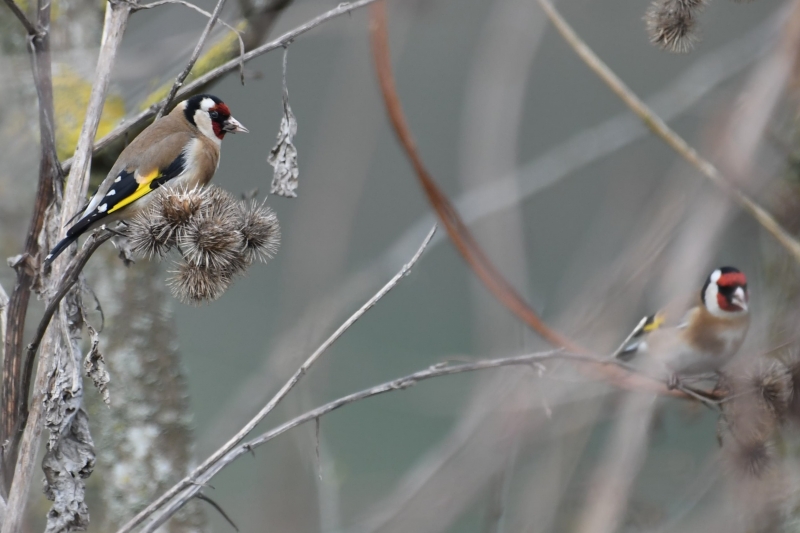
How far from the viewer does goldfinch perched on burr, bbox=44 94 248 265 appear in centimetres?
217

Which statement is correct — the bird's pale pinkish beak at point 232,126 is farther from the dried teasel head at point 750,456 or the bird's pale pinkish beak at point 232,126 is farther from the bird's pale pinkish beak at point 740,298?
the bird's pale pinkish beak at point 740,298

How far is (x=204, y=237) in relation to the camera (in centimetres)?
163

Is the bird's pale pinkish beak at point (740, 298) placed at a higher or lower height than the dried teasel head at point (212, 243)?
higher

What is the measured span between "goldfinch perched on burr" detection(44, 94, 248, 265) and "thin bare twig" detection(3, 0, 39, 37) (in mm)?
424

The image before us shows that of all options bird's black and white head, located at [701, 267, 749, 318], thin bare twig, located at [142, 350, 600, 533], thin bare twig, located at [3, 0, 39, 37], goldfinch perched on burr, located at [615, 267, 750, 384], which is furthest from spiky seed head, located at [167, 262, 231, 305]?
bird's black and white head, located at [701, 267, 749, 318]

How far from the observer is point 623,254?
1.06m

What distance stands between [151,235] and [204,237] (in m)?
0.12

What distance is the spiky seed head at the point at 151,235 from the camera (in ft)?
5.49

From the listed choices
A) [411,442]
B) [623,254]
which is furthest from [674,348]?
[623,254]

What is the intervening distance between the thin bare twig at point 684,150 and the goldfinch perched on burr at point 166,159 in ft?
3.24

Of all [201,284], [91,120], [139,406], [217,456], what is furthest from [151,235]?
[139,406]

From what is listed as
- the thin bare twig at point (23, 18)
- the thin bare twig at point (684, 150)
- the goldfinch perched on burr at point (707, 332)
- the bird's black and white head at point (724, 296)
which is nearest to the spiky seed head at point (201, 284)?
the thin bare twig at point (23, 18)

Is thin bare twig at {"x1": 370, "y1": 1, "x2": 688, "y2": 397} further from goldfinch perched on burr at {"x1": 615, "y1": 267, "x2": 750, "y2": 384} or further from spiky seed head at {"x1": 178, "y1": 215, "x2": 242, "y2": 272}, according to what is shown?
goldfinch perched on burr at {"x1": 615, "y1": 267, "x2": 750, "y2": 384}

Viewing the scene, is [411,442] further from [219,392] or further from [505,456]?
[505,456]
